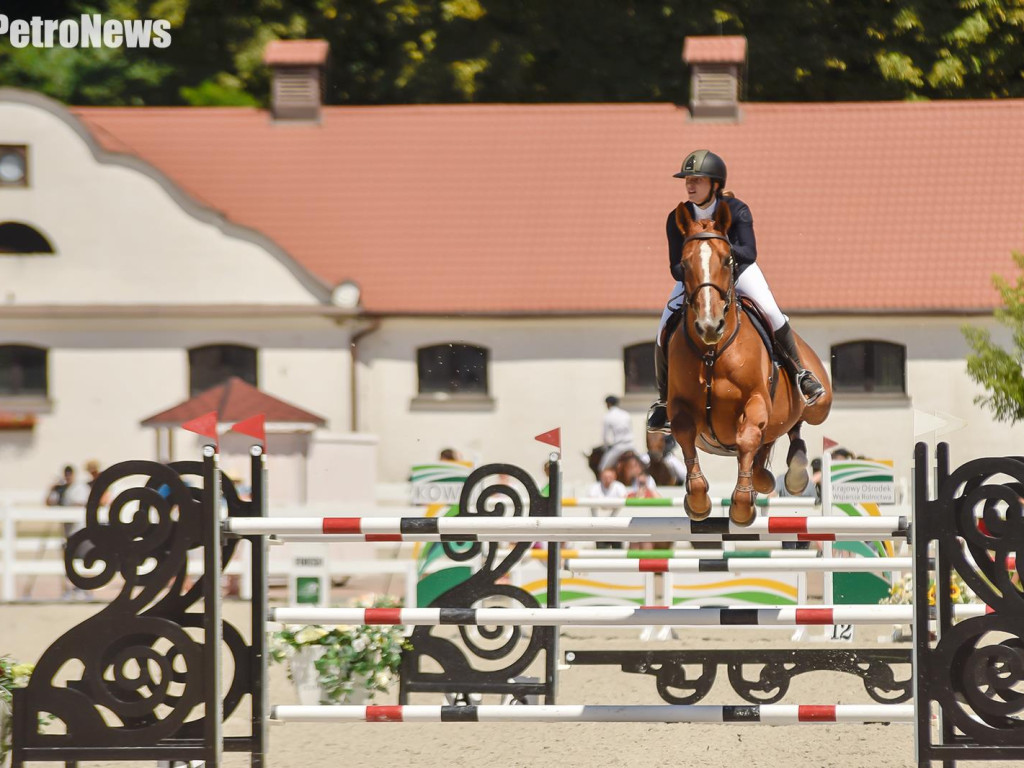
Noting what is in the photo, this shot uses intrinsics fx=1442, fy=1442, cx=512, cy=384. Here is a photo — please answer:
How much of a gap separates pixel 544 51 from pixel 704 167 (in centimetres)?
2116

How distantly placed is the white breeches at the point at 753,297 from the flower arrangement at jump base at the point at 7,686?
3041 millimetres

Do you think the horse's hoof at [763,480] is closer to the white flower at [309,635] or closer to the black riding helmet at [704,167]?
the black riding helmet at [704,167]

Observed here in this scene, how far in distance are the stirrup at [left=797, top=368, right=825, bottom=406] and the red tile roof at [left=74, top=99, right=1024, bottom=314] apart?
47.8 feet

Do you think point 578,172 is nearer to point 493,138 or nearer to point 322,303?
point 493,138

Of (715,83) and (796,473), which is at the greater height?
(715,83)

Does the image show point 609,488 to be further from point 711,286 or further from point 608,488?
point 711,286

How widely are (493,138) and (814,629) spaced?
13759 millimetres

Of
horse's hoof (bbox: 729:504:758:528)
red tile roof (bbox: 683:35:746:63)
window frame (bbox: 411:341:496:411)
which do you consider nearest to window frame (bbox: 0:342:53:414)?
window frame (bbox: 411:341:496:411)

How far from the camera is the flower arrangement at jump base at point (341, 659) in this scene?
7562 mm

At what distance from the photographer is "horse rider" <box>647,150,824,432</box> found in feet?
19.2

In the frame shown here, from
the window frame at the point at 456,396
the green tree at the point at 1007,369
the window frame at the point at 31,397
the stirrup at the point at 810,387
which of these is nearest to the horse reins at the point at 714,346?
the stirrup at the point at 810,387

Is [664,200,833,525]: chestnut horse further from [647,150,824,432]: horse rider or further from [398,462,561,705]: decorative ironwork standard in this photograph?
[398,462,561,705]: decorative ironwork standard

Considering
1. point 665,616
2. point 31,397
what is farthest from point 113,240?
point 665,616

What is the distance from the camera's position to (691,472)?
5633 mm
